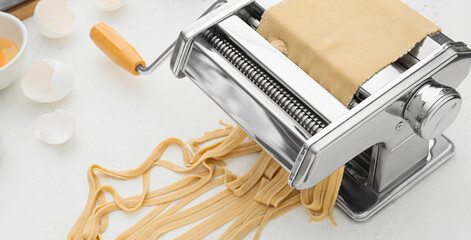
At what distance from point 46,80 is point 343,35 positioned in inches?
24.5

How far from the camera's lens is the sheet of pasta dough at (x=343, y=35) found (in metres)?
1.08

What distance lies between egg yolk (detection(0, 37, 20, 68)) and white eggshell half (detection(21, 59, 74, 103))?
0.26 feet

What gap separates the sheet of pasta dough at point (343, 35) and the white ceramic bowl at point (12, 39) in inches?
20.7

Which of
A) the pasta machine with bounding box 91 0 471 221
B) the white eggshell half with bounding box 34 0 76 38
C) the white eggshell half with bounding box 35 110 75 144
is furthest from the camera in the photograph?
the white eggshell half with bounding box 34 0 76 38

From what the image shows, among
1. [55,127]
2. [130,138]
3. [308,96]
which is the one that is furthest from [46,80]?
[308,96]

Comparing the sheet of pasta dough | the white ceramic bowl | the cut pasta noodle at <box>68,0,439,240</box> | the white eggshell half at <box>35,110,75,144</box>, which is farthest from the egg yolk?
the sheet of pasta dough

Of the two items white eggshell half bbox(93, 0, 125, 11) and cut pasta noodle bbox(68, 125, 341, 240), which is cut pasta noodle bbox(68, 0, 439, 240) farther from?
white eggshell half bbox(93, 0, 125, 11)

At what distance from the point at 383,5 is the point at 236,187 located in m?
0.43

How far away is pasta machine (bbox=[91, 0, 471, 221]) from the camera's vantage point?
3.43 ft

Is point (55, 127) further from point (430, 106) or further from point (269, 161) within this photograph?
point (430, 106)

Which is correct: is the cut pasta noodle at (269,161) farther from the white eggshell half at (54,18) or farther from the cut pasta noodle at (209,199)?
the white eggshell half at (54,18)

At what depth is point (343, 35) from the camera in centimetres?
112

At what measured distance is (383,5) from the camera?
115 centimetres

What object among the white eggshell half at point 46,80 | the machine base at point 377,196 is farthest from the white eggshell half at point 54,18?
the machine base at point 377,196
